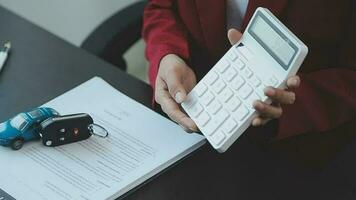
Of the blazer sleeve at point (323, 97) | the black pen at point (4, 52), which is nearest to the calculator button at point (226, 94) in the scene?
the blazer sleeve at point (323, 97)

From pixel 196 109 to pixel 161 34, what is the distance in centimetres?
23

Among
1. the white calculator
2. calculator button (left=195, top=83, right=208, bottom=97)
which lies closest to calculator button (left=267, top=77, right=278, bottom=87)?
the white calculator

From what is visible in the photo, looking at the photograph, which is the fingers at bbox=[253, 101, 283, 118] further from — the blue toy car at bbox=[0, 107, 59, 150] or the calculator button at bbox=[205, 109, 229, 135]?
the blue toy car at bbox=[0, 107, 59, 150]

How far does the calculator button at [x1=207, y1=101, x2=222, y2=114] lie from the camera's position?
2.28ft

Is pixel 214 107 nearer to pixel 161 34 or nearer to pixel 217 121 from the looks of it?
pixel 217 121

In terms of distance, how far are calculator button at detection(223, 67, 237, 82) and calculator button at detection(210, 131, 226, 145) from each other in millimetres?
79

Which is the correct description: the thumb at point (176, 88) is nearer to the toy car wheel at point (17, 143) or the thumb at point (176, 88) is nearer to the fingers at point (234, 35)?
the fingers at point (234, 35)

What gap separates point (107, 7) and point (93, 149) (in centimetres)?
114

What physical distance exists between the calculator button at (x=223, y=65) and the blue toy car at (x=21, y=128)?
0.25m

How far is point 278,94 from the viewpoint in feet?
2.09

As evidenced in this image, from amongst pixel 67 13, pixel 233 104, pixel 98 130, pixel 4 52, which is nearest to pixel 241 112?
pixel 233 104

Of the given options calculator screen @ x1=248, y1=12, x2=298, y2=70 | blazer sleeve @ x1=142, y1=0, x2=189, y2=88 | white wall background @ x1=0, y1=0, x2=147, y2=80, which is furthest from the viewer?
white wall background @ x1=0, y1=0, x2=147, y2=80

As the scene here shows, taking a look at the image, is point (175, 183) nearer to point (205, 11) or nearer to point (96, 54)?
point (205, 11)

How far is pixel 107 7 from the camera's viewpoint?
182cm
